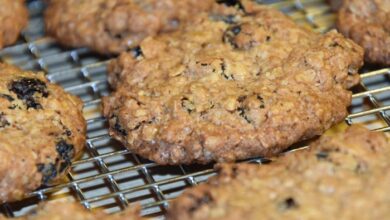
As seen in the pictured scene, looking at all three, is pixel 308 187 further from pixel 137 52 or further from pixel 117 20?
pixel 117 20

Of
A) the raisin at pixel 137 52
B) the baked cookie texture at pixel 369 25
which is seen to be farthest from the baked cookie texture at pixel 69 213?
the baked cookie texture at pixel 369 25

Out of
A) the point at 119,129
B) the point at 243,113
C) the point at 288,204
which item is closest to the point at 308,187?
the point at 288,204

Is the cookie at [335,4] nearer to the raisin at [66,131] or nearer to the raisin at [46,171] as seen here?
the raisin at [66,131]

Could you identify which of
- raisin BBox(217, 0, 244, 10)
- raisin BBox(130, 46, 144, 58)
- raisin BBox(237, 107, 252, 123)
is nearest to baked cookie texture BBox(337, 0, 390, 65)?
raisin BBox(217, 0, 244, 10)

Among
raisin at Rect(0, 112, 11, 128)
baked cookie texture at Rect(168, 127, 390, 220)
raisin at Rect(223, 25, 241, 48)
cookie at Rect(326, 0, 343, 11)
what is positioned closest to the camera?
baked cookie texture at Rect(168, 127, 390, 220)

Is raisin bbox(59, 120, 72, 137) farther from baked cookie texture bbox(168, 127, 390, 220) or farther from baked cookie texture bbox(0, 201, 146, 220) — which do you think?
baked cookie texture bbox(168, 127, 390, 220)
